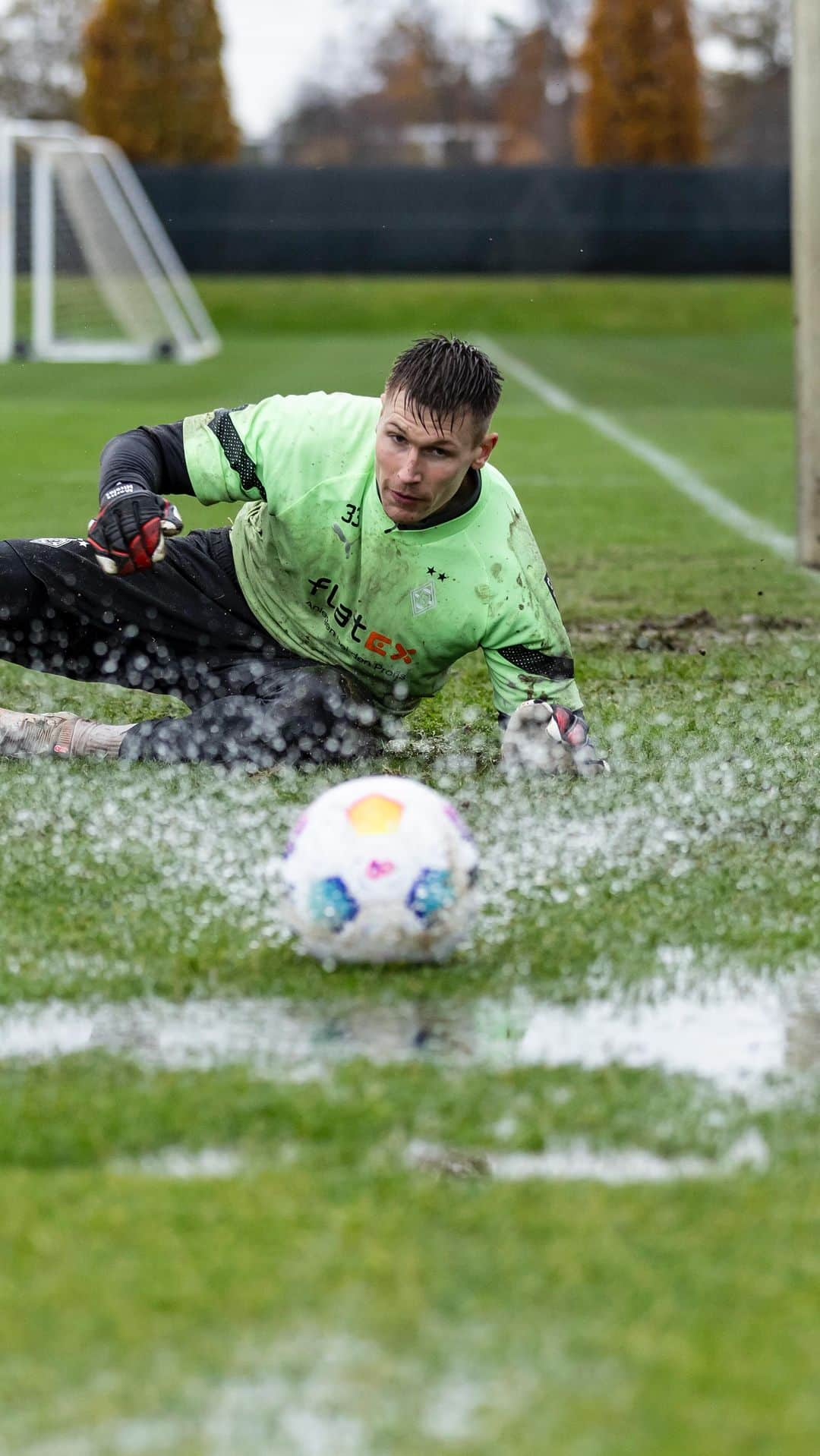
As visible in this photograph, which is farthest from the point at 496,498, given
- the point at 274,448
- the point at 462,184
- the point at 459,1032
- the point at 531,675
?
the point at 462,184

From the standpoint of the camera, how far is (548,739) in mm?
4406

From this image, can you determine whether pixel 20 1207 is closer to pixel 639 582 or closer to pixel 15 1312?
pixel 15 1312

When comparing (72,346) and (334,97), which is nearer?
(72,346)

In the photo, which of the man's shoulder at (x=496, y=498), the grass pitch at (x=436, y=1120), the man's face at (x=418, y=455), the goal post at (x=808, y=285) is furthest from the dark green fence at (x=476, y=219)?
the man's face at (x=418, y=455)

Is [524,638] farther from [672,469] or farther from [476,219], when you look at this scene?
[476,219]

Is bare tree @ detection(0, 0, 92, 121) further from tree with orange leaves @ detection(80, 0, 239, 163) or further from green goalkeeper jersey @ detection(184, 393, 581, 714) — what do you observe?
green goalkeeper jersey @ detection(184, 393, 581, 714)

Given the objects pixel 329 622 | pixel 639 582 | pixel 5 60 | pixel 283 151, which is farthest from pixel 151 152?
pixel 329 622

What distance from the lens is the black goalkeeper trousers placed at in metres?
4.64

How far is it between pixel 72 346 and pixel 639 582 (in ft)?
51.0

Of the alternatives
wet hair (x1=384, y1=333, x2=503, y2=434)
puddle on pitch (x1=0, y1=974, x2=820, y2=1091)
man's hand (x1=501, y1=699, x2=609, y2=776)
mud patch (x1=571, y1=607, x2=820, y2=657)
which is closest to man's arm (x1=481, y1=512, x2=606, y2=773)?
man's hand (x1=501, y1=699, x2=609, y2=776)

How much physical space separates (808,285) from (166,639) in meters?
4.26

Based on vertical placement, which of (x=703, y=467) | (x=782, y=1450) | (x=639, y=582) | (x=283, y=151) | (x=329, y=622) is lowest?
(x=283, y=151)

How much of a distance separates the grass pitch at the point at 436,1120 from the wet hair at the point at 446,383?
0.82 m

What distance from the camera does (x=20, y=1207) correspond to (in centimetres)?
231
